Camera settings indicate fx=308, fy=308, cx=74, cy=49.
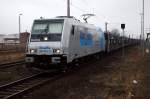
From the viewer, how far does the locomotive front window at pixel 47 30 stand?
16.4 metres

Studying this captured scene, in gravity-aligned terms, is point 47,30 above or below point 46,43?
above

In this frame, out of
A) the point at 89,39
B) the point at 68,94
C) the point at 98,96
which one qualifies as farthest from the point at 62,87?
the point at 89,39

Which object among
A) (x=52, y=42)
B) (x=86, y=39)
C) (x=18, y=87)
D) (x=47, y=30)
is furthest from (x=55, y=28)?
(x=86, y=39)

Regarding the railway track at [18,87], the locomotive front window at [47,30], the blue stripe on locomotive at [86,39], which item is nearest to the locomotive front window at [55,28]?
the locomotive front window at [47,30]

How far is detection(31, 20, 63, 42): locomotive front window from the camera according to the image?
16.4 meters

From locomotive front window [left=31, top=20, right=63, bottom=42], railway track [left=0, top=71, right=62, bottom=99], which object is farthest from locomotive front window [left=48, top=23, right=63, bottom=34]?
railway track [left=0, top=71, right=62, bottom=99]

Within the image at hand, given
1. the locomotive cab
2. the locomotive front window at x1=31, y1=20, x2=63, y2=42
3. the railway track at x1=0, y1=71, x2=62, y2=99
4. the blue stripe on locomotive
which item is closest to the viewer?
the railway track at x1=0, y1=71, x2=62, y2=99

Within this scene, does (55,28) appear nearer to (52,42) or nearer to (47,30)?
(47,30)

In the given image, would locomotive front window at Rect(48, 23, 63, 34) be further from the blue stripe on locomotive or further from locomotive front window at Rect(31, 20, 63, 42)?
the blue stripe on locomotive

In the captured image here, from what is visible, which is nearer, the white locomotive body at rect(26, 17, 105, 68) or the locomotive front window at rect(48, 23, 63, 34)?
the white locomotive body at rect(26, 17, 105, 68)

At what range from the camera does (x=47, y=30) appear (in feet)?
54.7

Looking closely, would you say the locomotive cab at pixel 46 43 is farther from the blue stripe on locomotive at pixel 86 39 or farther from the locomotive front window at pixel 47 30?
the blue stripe on locomotive at pixel 86 39

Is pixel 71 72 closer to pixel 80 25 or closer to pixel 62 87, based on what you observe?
pixel 80 25

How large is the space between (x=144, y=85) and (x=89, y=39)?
415 inches
